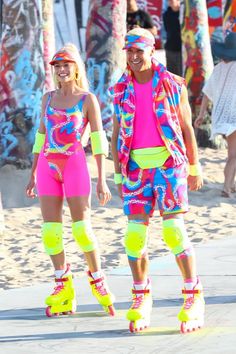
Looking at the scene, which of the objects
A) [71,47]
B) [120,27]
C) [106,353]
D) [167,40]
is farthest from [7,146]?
[106,353]

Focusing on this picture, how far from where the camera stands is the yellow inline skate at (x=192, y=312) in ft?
24.5

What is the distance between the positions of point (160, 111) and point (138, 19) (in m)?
10.2

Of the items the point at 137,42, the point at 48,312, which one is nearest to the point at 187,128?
the point at 137,42

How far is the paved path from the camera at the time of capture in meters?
7.12

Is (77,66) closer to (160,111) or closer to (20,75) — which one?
(160,111)

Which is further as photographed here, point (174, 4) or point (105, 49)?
point (174, 4)

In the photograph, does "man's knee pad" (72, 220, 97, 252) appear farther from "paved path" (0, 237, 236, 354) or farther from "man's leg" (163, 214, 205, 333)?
"man's leg" (163, 214, 205, 333)

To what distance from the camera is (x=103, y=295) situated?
8133 mm

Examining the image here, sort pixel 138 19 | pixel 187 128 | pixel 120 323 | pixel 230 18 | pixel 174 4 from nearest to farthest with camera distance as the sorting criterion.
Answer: pixel 187 128
pixel 120 323
pixel 138 19
pixel 230 18
pixel 174 4

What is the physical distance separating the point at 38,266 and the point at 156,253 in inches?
44.4

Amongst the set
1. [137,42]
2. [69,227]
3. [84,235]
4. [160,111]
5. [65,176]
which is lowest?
[69,227]

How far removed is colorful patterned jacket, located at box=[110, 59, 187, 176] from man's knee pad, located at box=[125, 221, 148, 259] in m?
0.34

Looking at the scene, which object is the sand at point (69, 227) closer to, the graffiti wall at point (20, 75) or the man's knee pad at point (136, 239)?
the graffiti wall at point (20, 75)

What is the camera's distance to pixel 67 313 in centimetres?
823
